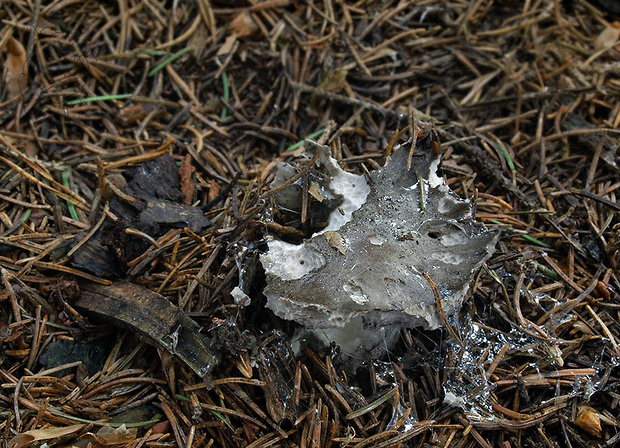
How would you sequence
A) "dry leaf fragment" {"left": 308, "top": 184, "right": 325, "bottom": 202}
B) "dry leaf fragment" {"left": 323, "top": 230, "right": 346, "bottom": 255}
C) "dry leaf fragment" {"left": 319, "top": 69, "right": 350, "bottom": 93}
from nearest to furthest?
1. "dry leaf fragment" {"left": 323, "top": 230, "right": 346, "bottom": 255}
2. "dry leaf fragment" {"left": 308, "top": 184, "right": 325, "bottom": 202}
3. "dry leaf fragment" {"left": 319, "top": 69, "right": 350, "bottom": 93}

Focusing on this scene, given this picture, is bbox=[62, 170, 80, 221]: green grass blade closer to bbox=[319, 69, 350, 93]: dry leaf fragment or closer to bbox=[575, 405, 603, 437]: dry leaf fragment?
bbox=[319, 69, 350, 93]: dry leaf fragment

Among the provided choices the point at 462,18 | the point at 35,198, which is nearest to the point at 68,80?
the point at 35,198

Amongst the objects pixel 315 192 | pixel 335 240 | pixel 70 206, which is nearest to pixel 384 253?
pixel 335 240

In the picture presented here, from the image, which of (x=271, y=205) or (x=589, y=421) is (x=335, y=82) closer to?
(x=271, y=205)

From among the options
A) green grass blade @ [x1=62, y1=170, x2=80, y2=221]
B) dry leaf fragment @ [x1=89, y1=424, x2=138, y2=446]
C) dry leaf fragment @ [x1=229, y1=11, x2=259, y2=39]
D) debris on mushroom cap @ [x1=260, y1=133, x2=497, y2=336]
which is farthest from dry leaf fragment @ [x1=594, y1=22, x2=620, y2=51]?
dry leaf fragment @ [x1=89, y1=424, x2=138, y2=446]

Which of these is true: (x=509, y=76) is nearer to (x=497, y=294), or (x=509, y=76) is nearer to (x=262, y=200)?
(x=497, y=294)

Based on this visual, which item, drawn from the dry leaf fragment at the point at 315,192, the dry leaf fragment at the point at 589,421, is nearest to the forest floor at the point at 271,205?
the dry leaf fragment at the point at 589,421
